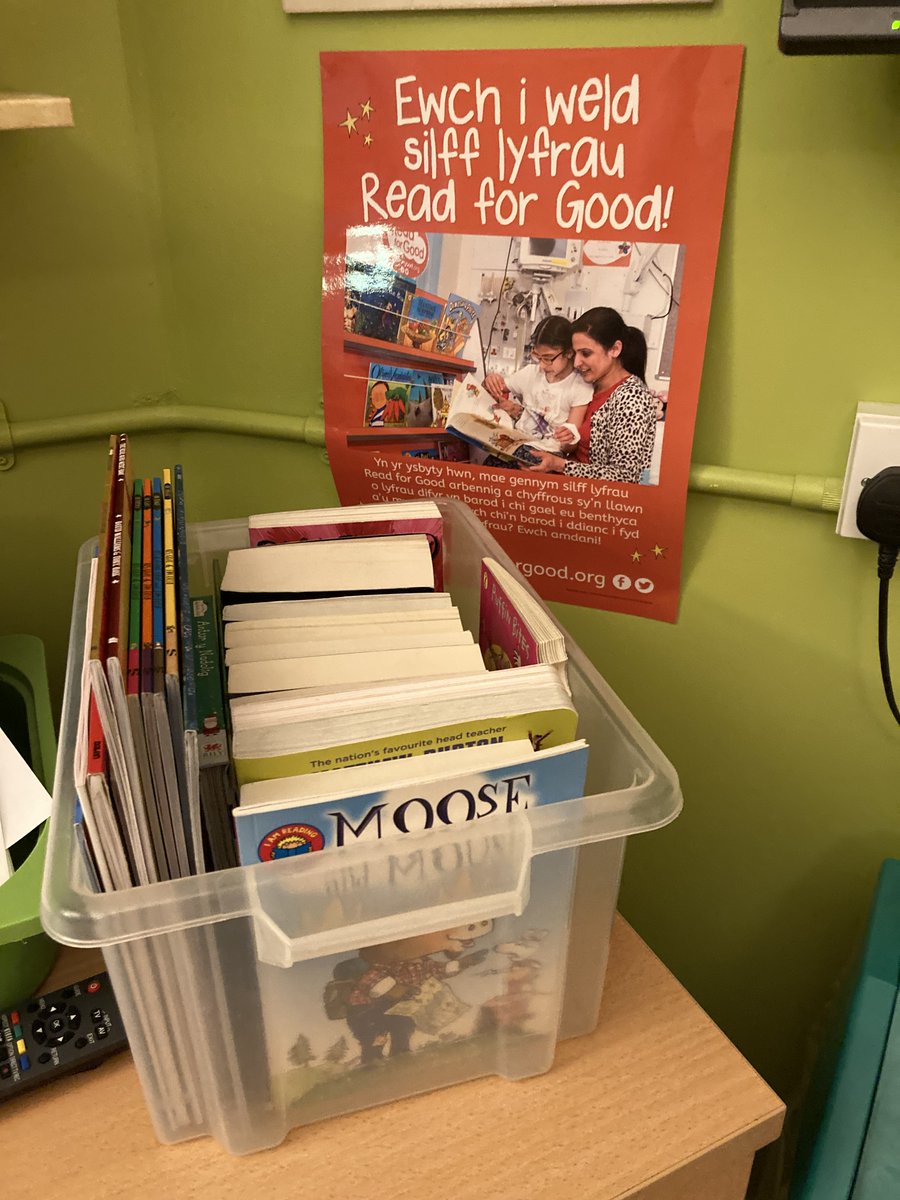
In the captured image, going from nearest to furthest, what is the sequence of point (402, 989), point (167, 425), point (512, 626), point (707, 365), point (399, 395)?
point (402, 989)
point (512, 626)
point (707, 365)
point (399, 395)
point (167, 425)

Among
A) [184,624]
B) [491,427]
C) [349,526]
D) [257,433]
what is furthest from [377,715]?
[257,433]

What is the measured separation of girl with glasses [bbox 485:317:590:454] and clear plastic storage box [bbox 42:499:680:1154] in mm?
291

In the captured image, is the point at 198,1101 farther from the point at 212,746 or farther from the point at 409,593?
the point at 409,593

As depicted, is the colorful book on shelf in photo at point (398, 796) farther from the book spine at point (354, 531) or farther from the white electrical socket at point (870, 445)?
the white electrical socket at point (870, 445)

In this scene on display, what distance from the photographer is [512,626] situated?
673mm

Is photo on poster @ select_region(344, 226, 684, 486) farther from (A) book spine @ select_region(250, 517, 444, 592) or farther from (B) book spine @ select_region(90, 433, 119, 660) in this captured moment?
(B) book spine @ select_region(90, 433, 119, 660)

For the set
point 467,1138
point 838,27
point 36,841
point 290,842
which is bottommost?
point 467,1138

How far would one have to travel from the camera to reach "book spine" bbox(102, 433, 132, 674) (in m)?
0.47

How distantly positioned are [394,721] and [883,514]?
46cm

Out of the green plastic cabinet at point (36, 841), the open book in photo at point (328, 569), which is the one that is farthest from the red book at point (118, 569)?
the green plastic cabinet at point (36, 841)

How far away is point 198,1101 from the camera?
57 centimetres

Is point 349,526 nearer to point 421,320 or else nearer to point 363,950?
point 421,320

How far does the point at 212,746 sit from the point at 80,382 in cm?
55

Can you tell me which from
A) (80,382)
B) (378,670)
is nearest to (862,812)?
(378,670)
